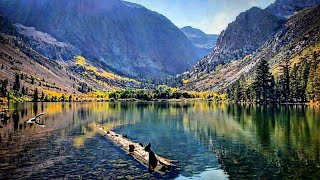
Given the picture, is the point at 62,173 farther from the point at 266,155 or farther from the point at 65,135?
the point at 65,135

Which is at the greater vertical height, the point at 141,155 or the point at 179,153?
the point at 141,155

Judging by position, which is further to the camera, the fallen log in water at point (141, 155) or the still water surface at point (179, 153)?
the fallen log in water at point (141, 155)

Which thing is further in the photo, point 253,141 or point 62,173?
point 253,141

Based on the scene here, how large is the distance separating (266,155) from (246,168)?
1146 centimetres

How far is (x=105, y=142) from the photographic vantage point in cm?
8319

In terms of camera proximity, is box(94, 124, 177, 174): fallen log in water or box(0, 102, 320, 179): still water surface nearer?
box(0, 102, 320, 179): still water surface

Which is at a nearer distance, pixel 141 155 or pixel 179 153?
pixel 141 155

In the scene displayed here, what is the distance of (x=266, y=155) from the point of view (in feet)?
208

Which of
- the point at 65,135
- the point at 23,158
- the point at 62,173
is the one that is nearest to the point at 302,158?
the point at 62,173

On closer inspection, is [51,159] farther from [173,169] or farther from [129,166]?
[173,169]

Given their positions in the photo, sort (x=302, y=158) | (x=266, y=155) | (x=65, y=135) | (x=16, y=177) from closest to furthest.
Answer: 1. (x=16, y=177)
2. (x=302, y=158)
3. (x=266, y=155)
4. (x=65, y=135)

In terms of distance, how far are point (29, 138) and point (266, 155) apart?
56.5 m

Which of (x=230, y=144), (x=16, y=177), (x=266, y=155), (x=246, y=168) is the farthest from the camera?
(x=230, y=144)

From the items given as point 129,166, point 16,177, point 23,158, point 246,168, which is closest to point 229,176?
point 246,168
